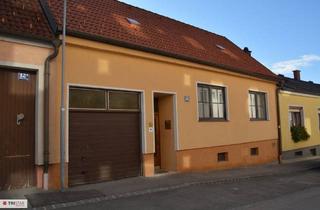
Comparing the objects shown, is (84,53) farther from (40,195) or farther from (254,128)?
(254,128)

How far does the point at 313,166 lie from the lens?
605 inches

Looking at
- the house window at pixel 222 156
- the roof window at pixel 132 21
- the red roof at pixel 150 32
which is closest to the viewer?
the red roof at pixel 150 32

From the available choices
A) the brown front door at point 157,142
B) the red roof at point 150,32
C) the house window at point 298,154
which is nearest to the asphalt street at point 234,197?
the brown front door at point 157,142

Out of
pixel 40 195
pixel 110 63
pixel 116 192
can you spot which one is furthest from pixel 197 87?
pixel 40 195

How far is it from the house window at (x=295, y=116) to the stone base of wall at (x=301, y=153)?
1401mm

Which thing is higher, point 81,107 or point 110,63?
point 110,63

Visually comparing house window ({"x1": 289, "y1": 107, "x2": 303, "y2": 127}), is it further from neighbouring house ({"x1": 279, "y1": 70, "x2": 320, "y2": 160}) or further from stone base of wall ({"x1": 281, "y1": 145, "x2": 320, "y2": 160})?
stone base of wall ({"x1": 281, "y1": 145, "x2": 320, "y2": 160})

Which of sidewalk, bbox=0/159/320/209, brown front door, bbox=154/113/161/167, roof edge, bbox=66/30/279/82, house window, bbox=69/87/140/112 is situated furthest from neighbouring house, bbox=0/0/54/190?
brown front door, bbox=154/113/161/167

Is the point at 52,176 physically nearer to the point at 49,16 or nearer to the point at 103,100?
the point at 103,100

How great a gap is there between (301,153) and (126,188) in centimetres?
1366

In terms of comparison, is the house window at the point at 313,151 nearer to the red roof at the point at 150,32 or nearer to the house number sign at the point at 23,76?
the red roof at the point at 150,32

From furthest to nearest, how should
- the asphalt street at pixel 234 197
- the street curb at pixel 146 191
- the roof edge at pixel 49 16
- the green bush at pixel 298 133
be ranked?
the green bush at pixel 298 133 → the roof edge at pixel 49 16 → the asphalt street at pixel 234 197 → the street curb at pixel 146 191

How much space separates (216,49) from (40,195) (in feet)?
34.1

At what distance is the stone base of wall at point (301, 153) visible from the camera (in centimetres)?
1838
